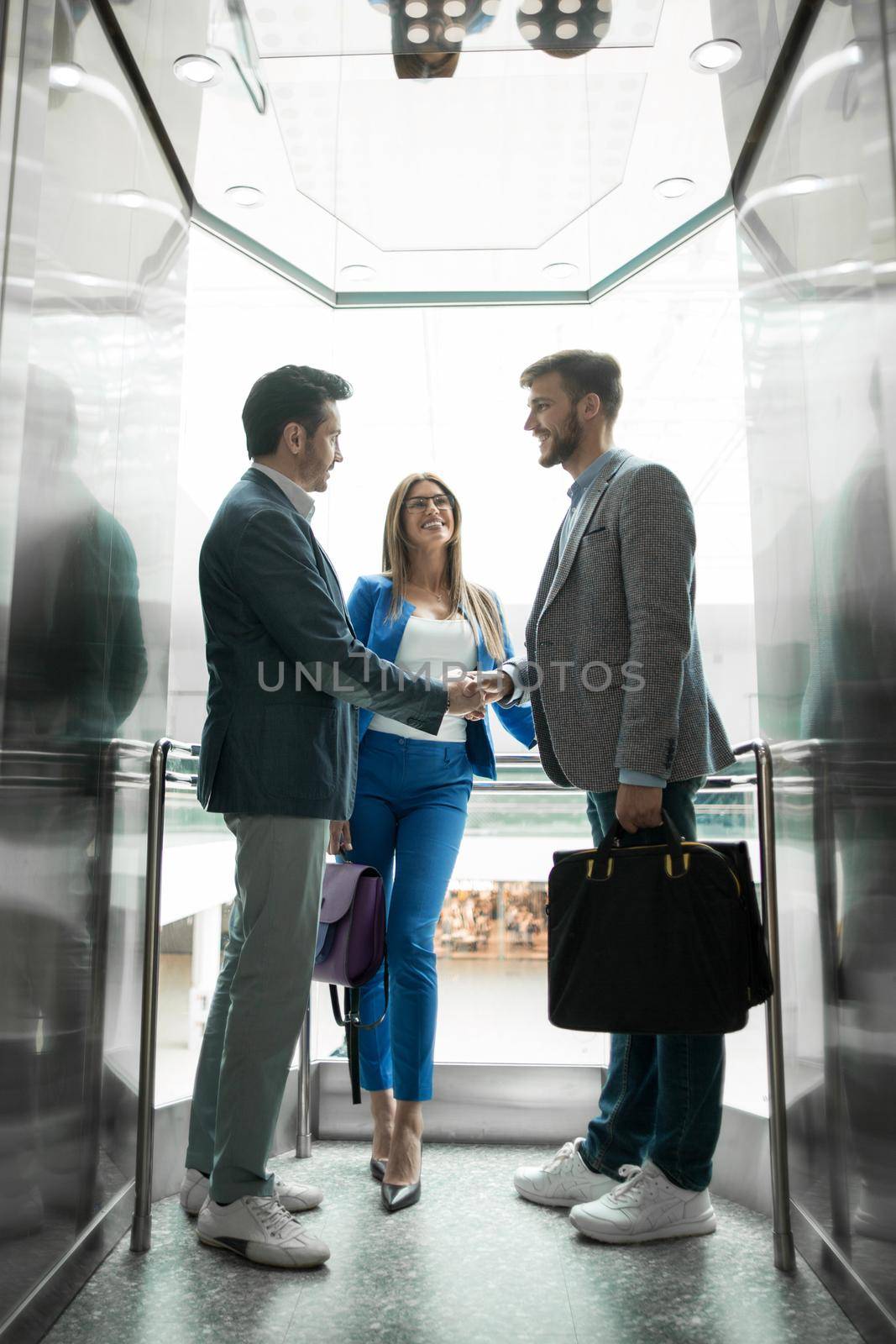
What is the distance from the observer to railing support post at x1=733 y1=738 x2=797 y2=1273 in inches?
65.9

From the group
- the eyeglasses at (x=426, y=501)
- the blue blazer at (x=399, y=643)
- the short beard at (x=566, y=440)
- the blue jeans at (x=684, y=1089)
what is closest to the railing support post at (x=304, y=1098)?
the blue blazer at (x=399, y=643)

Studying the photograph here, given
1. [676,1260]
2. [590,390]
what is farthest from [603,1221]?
[590,390]

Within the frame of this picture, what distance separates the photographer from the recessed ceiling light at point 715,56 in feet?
6.42

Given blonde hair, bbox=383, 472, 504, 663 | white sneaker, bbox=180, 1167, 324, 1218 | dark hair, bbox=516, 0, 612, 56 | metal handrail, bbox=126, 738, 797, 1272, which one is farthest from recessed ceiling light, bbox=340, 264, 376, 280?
white sneaker, bbox=180, 1167, 324, 1218

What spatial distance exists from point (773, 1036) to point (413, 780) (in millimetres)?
882

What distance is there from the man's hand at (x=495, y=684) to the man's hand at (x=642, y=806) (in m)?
0.48

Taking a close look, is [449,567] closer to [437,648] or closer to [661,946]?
[437,648]

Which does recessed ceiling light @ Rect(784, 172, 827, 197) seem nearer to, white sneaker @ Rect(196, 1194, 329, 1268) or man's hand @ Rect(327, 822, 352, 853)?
man's hand @ Rect(327, 822, 352, 853)

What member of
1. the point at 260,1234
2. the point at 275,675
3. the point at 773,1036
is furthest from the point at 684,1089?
the point at 275,675

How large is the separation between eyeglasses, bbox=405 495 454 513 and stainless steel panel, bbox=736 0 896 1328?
0.80 metres

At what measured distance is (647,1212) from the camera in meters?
1.75

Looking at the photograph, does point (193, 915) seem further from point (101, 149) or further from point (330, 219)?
point (330, 219)

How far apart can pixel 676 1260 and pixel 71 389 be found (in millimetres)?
1768

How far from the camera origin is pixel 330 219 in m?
2.66
